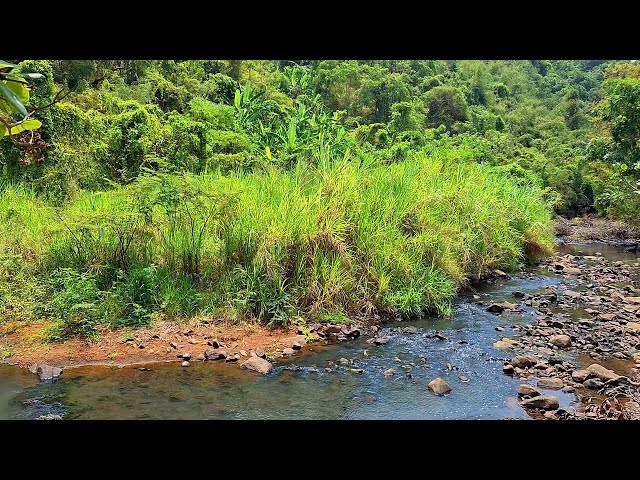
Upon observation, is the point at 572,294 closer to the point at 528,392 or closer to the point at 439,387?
the point at 528,392

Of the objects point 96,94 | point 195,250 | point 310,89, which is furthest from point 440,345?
point 310,89

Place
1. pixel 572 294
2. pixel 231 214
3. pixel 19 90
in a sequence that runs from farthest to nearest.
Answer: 1. pixel 572 294
2. pixel 231 214
3. pixel 19 90

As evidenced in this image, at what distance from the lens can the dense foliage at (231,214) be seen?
6195 mm

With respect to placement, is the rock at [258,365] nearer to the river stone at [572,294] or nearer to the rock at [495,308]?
the rock at [495,308]

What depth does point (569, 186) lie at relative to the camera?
19000 millimetres

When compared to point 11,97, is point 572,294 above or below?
below

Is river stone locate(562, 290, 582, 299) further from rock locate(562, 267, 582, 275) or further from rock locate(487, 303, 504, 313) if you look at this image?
rock locate(562, 267, 582, 275)

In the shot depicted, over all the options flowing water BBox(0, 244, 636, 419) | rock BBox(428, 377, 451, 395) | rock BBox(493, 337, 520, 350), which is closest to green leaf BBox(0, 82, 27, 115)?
flowing water BBox(0, 244, 636, 419)

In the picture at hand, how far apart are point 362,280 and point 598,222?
1284 centimetres

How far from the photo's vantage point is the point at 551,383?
4719 millimetres

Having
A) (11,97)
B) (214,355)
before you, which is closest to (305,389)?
(214,355)

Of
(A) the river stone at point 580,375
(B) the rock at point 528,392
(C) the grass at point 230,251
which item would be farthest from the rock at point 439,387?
(C) the grass at point 230,251

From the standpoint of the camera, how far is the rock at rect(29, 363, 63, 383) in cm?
466

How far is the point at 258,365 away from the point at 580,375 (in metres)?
3.01
